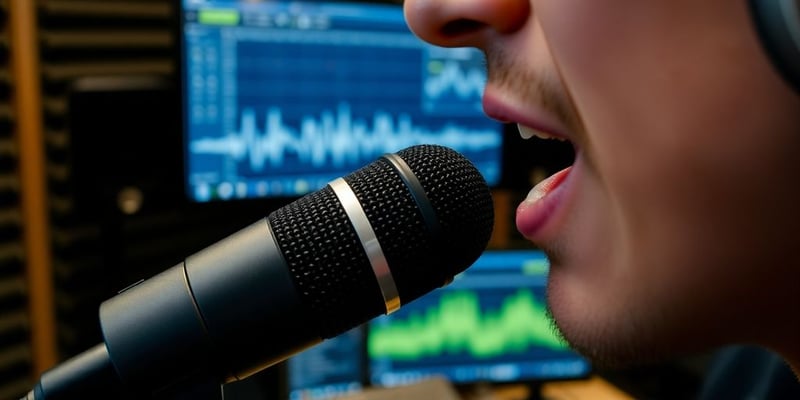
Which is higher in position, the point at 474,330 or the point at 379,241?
the point at 379,241

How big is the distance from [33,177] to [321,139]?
56 centimetres

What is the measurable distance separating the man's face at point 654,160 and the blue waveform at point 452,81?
0.84 meters

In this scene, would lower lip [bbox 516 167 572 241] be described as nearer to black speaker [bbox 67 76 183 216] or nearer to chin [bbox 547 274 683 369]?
chin [bbox 547 274 683 369]

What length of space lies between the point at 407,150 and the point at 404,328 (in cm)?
90

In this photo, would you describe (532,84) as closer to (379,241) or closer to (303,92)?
(379,241)

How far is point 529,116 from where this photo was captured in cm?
55

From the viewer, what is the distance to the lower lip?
1.87 feet

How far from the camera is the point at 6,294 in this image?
1.44 metres

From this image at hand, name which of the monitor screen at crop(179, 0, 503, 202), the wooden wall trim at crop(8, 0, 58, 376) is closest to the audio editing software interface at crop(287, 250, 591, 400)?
the monitor screen at crop(179, 0, 503, 202)

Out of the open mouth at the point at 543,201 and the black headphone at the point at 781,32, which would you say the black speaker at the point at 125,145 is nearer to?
the open mouth at the point at 543,201

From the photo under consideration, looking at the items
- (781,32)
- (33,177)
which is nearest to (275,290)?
(781,32)

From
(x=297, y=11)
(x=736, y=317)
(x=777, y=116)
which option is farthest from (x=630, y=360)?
(x=297, y=11)

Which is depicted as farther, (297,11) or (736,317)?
(297,11)

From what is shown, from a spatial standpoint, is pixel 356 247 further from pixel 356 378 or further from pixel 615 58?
pixel 356 378
